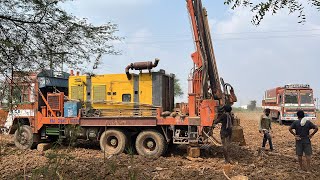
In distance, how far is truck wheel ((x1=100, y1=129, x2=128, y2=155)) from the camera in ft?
40.0

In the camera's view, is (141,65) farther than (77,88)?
No

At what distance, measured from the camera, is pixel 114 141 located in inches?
490

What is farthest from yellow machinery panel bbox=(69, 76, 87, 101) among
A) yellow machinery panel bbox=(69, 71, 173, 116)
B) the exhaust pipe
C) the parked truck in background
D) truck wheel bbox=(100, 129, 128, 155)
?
the parked truck in background

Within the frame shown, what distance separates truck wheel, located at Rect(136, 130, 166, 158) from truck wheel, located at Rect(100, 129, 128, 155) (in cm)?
52

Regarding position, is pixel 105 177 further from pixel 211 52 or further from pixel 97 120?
pixel 211 52

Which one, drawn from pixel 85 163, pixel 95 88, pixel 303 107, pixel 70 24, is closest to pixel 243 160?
pixel 85 163

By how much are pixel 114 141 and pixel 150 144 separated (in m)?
1.30

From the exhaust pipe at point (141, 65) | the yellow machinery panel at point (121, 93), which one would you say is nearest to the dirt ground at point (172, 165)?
the yellow machinery panel at point (121, 93)

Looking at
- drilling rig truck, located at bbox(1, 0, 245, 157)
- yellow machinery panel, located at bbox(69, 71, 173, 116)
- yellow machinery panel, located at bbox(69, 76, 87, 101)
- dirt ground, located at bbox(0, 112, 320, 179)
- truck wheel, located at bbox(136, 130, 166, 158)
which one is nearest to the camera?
dirt ground, located at bbox(0, 112, 320, 179)

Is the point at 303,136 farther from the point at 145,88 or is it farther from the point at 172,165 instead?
the point at 145,88

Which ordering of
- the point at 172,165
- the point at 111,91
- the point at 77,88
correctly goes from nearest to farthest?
the point at 172,165
the point at 111,91
the point at 77,88

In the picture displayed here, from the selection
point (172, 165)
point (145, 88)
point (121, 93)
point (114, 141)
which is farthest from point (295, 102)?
point (172, 165)

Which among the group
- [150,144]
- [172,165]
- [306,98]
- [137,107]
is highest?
[306,98]

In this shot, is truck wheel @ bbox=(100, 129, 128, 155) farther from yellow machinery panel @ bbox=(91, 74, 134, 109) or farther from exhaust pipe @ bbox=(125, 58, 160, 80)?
exhaust pipe @ bbox=(125, 58, 160, 80)
